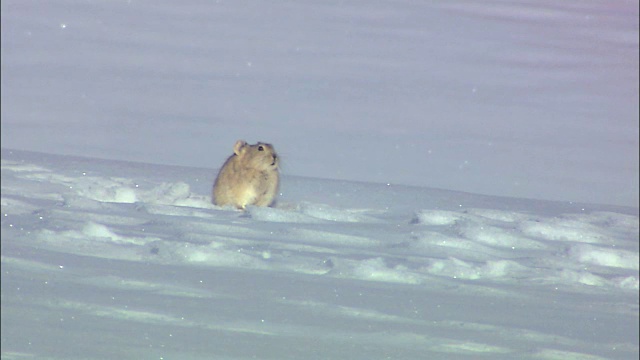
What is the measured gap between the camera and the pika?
307 inches

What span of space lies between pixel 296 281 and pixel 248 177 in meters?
2.87

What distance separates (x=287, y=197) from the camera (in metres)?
9.68

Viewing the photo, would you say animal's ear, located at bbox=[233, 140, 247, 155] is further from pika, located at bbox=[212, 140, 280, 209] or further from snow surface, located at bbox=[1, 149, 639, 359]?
snow surface, located at bbox=[1, 149, 639, 359]

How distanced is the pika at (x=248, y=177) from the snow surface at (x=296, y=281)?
205mm

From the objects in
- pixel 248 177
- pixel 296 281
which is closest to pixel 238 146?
pixel 248 177

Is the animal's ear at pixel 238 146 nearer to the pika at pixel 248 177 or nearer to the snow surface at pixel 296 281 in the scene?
the pika at pixel 248 177

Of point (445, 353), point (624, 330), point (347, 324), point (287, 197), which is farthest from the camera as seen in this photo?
point (287, 197)

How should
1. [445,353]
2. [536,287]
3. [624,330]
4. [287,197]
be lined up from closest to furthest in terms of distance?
[445,353] < [624,330] < [536,287] < [287,197]

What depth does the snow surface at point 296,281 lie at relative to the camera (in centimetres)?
372

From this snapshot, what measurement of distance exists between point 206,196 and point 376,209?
1.81 meters

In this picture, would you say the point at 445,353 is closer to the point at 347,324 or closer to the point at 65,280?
the point at 347,324

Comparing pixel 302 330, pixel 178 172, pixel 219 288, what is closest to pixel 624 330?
pixel 302 330

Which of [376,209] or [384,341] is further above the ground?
[376,209]

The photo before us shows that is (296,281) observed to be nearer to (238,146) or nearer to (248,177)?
(248,177)
